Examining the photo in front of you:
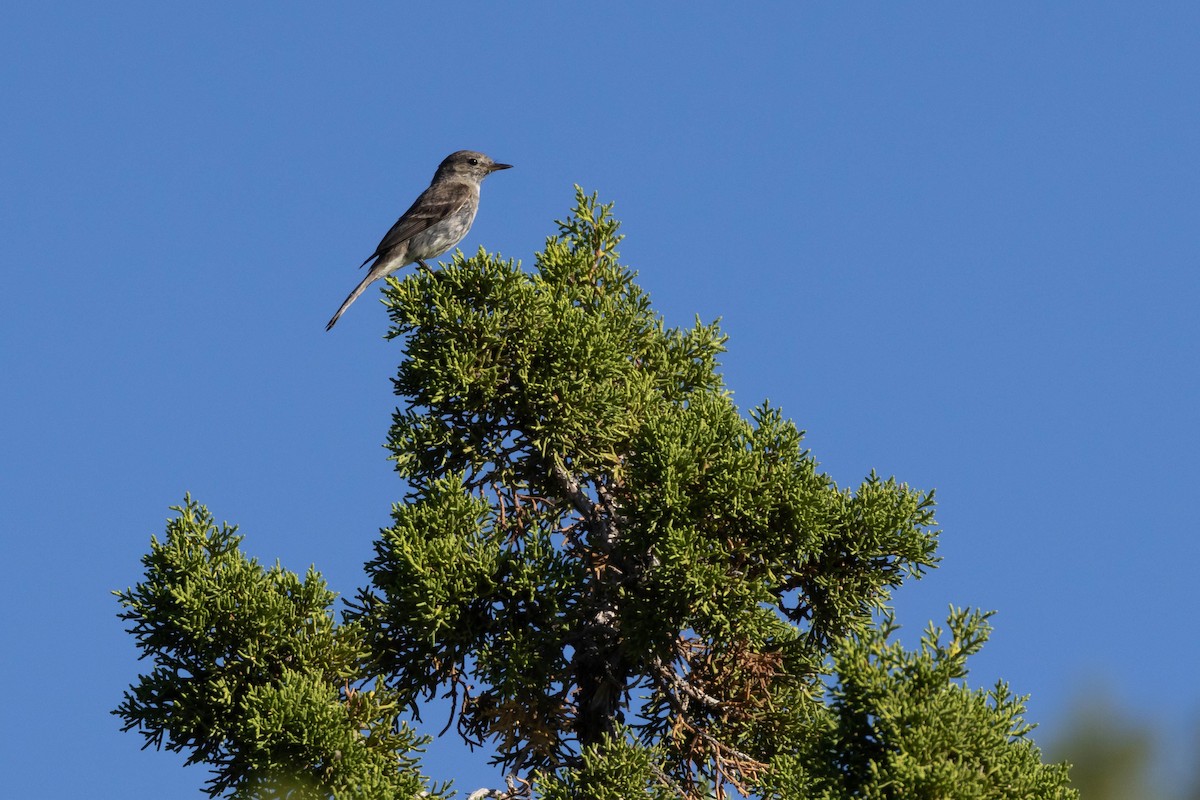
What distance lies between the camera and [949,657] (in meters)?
9.85

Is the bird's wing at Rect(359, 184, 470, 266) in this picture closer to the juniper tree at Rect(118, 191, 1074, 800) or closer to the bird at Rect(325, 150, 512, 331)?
the bird at Rect(325, 150, 512, 331)

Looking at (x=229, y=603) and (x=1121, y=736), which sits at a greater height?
(x=229, y=603)

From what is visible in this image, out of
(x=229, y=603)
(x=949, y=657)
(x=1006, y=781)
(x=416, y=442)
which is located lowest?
(x=1006, y=781)

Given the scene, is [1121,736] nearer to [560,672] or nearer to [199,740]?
[560,672]

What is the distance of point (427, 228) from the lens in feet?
62.8

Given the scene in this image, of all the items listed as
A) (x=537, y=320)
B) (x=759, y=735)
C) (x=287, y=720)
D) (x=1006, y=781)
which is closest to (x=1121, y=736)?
(x=759, y=735)

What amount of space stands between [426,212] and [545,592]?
8.69m

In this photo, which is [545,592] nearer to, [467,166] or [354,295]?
[354,295]

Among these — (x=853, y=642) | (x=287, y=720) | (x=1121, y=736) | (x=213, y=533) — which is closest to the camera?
(x=853, y=642)

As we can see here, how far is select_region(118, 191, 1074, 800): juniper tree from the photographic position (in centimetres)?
1141

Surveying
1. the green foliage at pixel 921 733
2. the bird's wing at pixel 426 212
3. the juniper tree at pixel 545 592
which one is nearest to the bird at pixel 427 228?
the bird's wing at pixel 426 212

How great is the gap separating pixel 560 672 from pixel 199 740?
295 centimetres

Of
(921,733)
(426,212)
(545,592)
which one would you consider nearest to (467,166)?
(426,212)

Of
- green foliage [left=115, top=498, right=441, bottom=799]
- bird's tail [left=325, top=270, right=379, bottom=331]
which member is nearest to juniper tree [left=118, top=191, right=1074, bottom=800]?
green foliage [left=115, top=498, right=441, bottom=799]
